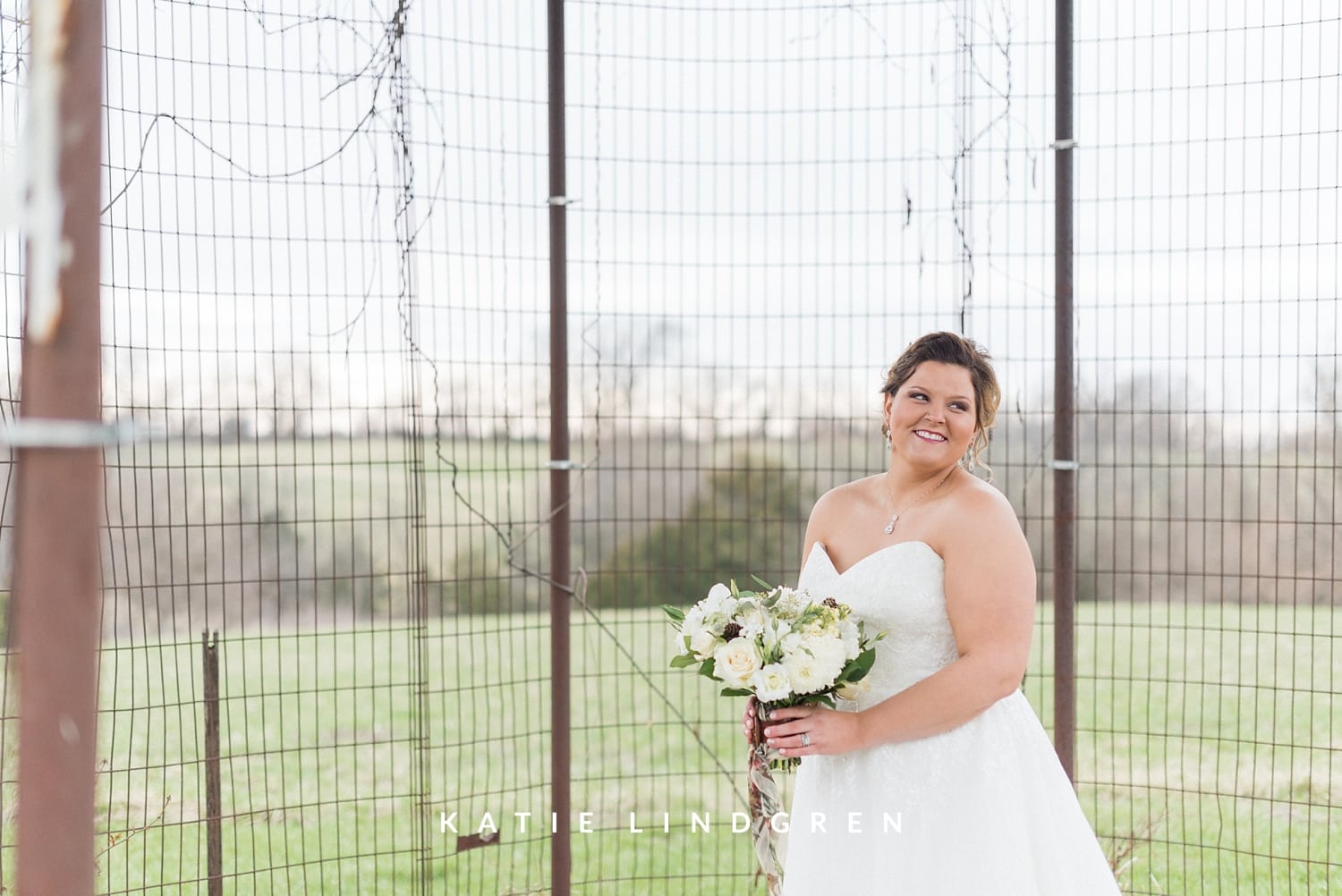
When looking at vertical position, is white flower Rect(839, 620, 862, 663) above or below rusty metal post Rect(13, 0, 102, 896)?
below

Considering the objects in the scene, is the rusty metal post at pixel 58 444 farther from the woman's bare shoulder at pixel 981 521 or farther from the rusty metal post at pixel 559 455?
the rusty metal post at pixel 559 455

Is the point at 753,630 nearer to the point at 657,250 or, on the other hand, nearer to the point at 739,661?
the point at 739,661

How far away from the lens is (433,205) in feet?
12.7

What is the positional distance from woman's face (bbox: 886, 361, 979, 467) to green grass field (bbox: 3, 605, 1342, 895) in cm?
119

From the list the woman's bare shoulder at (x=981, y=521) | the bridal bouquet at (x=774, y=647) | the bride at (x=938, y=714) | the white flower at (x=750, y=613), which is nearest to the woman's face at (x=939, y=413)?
the bride at (x=938, y=714)

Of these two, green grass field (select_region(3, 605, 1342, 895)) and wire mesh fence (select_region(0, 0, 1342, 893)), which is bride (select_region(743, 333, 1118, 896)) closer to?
wire mesh fence (select_region(0, 0, 1342, 893))

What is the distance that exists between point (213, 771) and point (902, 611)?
2.33 metres

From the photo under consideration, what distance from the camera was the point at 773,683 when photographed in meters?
2.49

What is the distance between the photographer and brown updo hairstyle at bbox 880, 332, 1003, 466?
2.74m

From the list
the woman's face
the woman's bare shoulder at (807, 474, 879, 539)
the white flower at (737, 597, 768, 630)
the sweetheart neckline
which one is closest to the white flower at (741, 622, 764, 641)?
the white flower at (737, 597, 768, 630)

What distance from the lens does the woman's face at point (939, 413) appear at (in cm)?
272

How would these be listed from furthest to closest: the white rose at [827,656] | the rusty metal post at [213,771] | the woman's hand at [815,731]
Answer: the rusty metal post at [213,771]
the woman's hand at [815,731]
the white rose at [827,656]

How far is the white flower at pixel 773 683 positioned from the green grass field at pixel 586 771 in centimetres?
122

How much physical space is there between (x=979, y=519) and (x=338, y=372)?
2.56m
